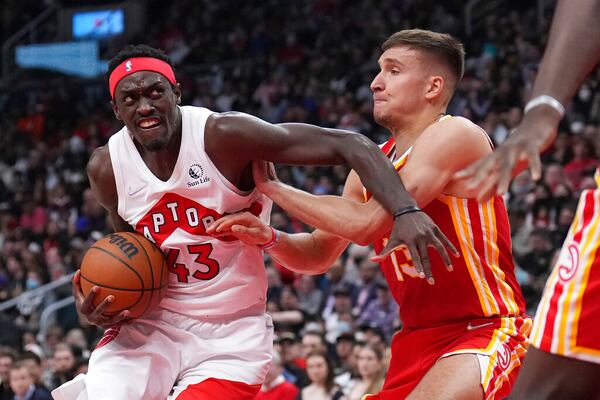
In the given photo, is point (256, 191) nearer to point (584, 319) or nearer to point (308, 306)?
point (584, 319)

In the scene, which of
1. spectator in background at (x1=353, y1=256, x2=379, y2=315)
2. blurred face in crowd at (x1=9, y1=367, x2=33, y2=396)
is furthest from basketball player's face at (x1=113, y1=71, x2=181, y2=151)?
spectator in background at (x1=353, y1=256, x2=379, y2=315)

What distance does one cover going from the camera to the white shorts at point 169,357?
3760 mm

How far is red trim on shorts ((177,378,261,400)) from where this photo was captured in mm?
3712

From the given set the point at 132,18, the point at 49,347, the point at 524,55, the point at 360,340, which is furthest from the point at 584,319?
the point at 132,18

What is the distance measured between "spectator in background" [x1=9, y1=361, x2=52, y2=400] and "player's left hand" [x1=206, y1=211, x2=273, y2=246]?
4.35 meters

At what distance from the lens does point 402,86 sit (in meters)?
3.93

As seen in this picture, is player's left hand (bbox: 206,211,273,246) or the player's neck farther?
the player's neck

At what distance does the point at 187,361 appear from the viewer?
386 cm

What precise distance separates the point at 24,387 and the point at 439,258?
4985mm

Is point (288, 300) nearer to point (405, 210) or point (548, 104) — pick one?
point (405, 210)

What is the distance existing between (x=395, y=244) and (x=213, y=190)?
89 cm

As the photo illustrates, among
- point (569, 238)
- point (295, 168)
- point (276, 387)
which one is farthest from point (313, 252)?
point (295, 168)

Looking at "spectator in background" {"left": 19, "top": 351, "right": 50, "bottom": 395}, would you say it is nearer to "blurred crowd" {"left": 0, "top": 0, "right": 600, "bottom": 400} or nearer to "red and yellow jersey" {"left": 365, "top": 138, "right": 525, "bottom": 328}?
"blurred crowd" {"left": 0, "top": 0, "right": 600, "bottom": 400}

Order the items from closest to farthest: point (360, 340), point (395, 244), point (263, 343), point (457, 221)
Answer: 1. point (395, 244)
2. point (457, 221)
3. point (263, 343)
4. point (360, 340)
